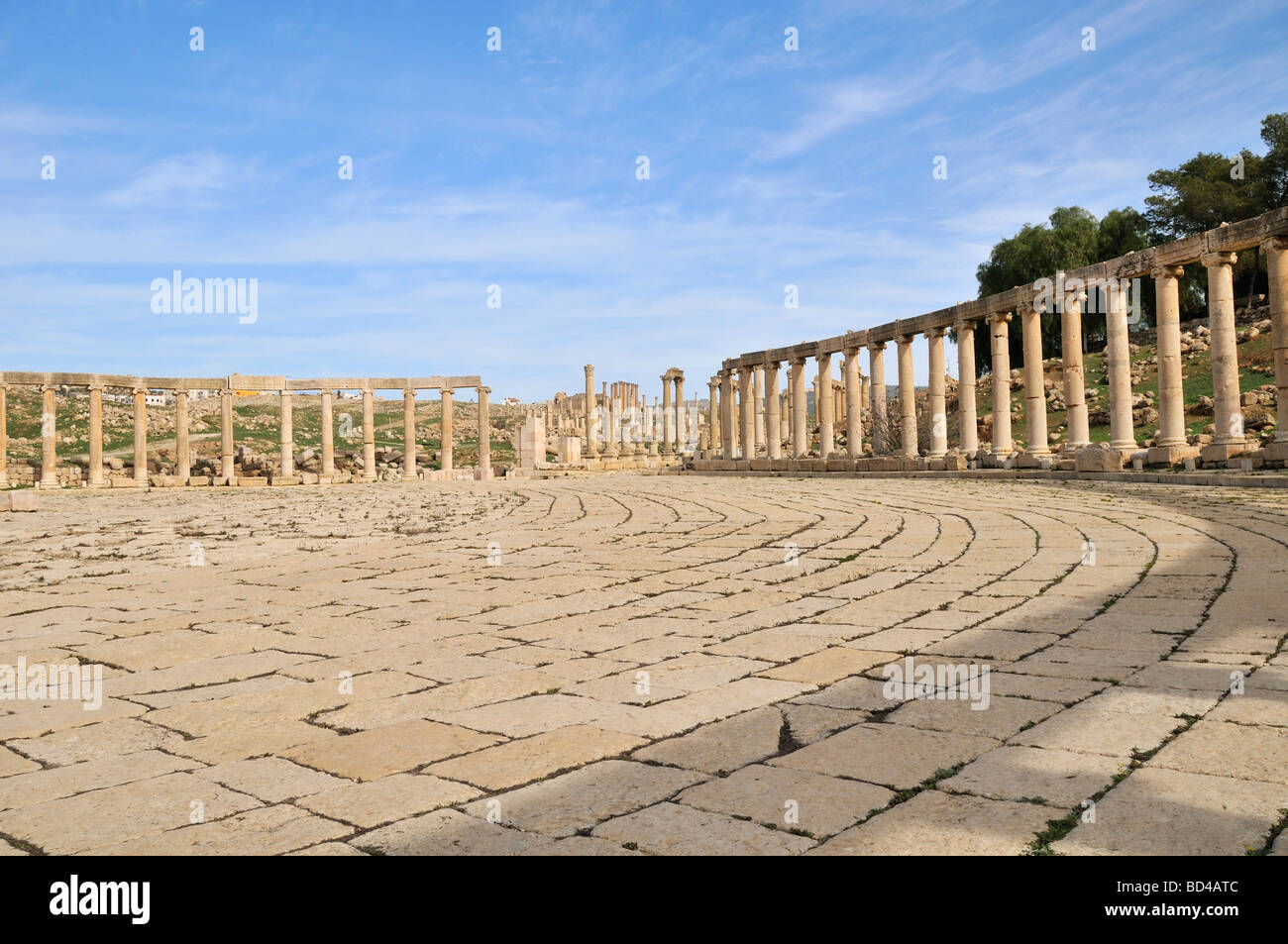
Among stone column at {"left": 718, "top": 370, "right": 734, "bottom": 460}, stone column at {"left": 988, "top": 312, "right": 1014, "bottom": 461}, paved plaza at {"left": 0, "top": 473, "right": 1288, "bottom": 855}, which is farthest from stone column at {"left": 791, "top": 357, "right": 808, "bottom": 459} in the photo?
paved plaza at {"left": 0, "top": 473, "right": 1288, "bottom": 855}

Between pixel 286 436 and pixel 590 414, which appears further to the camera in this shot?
pixel 590 414

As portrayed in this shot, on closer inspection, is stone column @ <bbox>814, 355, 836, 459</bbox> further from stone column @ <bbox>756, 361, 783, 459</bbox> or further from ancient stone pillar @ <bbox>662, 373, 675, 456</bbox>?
ancient stone pillar @ <bbox>662, 373, 675, 456</bbox>

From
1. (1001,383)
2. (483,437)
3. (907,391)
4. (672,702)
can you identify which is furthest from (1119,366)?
(483,437)

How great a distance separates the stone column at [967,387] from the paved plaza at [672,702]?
13.3 meters

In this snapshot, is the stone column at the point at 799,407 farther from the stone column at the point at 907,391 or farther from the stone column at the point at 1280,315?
the stone column at the point at 1280,315

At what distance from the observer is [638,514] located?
13.1m

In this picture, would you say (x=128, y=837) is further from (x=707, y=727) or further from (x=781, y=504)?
(x=781, y=504)

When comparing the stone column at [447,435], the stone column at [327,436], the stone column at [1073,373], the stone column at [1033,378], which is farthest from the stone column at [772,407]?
the stone column at [327,436]

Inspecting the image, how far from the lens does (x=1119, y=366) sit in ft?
58.2

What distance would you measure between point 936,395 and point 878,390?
433cm

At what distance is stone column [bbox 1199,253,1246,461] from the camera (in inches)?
618

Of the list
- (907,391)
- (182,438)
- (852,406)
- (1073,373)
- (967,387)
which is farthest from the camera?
(182,438)

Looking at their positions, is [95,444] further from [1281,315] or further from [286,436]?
[1281,315]
